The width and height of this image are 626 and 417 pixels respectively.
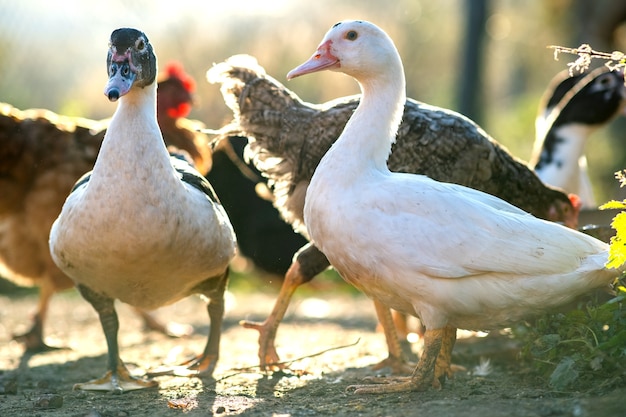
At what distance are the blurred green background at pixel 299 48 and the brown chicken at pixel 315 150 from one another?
2.57 m

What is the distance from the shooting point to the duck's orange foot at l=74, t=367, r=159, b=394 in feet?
14.2

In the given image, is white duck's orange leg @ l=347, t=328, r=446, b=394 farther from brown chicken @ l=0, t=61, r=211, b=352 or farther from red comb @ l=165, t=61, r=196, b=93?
red comb @ l=165, t=61, r=196, b=93

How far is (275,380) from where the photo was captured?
4.55 m

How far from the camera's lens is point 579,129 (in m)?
7.09

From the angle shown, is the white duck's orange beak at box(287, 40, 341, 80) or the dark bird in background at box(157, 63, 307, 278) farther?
the dark bird in background at box(157, 63, 307, 278)

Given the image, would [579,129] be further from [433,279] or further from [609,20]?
[609,20]

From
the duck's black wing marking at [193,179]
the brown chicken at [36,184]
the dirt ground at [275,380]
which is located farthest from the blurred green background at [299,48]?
the duck's black wing marking at [193,179]

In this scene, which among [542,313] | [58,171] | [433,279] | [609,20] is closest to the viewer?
[433,279]

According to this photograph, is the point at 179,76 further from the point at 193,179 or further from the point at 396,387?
the point at 396,387

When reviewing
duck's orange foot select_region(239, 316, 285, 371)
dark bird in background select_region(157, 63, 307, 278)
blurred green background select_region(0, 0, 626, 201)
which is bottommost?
duck's orange foot select_region(239, 316, 285, 371)

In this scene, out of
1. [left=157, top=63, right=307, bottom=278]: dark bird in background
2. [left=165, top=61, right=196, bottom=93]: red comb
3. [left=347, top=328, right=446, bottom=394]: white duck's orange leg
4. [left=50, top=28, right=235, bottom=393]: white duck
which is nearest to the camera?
[left=347, top=328, right=446, bottom=394]: white duck's orange leg

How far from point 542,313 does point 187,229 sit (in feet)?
5.78

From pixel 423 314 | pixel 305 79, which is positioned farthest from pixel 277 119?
pixel 305 79

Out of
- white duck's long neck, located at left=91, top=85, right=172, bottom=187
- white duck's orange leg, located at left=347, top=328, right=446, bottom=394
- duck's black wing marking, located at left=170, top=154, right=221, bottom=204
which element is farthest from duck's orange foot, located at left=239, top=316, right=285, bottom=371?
white duck's long neck, located at left=91, top=85, right=172, bottom=187
